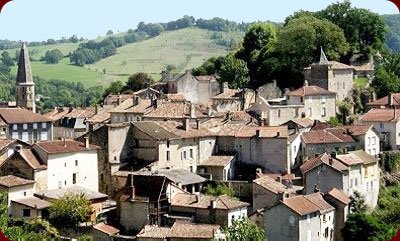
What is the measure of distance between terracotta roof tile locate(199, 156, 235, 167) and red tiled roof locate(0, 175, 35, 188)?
777cm

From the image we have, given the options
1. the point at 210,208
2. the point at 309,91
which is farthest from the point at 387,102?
the point at 210,208

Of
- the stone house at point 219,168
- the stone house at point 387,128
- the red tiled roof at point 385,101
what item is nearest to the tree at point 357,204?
the stone house at point 219,168

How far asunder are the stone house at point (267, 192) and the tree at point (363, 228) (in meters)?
2.33

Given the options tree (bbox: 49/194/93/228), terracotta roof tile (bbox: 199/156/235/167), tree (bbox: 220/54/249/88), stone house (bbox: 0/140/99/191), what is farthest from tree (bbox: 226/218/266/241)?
tree (bbox: 220/54/249/88)

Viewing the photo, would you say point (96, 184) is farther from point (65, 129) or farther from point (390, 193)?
point (65, 129)

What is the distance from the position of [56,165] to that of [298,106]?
14471mm

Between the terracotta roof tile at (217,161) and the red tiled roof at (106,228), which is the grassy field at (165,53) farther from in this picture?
the red tiled roof at (106,228)

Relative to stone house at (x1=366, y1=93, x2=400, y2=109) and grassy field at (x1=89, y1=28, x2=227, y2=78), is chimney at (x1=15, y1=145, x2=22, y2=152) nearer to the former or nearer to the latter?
stone house at (x1=366, y1=93, x2=400, y2=109)

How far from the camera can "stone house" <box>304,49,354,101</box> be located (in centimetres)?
4469

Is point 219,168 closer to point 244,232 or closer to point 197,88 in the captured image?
point 244,232

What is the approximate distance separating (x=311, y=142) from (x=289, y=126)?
327 centimetres

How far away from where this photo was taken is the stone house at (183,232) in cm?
2808

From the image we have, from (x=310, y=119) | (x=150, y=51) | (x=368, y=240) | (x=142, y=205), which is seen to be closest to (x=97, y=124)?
(x=310, y=119)

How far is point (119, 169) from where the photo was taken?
3391 centimetres
